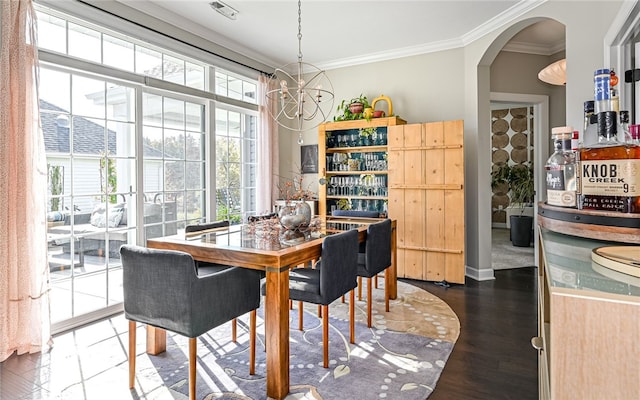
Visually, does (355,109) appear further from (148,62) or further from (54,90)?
(54,90)

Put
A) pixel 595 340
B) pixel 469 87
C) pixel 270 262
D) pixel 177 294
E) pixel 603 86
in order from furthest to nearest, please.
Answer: pixel 469 87 < pixel 270 262 < pixel 177 294 < pixel 603 86 < pixel 595 340

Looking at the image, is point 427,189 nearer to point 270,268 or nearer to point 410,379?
point 410,379

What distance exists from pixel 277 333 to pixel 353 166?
336 centimetres

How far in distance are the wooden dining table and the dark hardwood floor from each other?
0.89 m

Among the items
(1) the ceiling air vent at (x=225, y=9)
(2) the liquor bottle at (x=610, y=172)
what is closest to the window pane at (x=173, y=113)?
(1) the ceiling air vent at (x=225, y=9)

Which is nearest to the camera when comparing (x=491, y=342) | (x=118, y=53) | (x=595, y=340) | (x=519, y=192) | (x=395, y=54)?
(x=595, y=340)

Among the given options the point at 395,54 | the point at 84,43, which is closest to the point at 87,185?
the point at 84,43

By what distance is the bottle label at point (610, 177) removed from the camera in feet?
3.27

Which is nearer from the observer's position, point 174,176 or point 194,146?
point 174,176

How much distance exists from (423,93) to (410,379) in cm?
376

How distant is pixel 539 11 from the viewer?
356 cm

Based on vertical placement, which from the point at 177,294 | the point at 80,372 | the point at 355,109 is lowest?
the point at 80,372

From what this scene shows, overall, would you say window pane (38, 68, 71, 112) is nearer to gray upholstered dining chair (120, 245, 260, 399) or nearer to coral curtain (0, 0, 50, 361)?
coral curtain (0, 0, 50, 361)

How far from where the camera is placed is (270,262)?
2.01 metres
